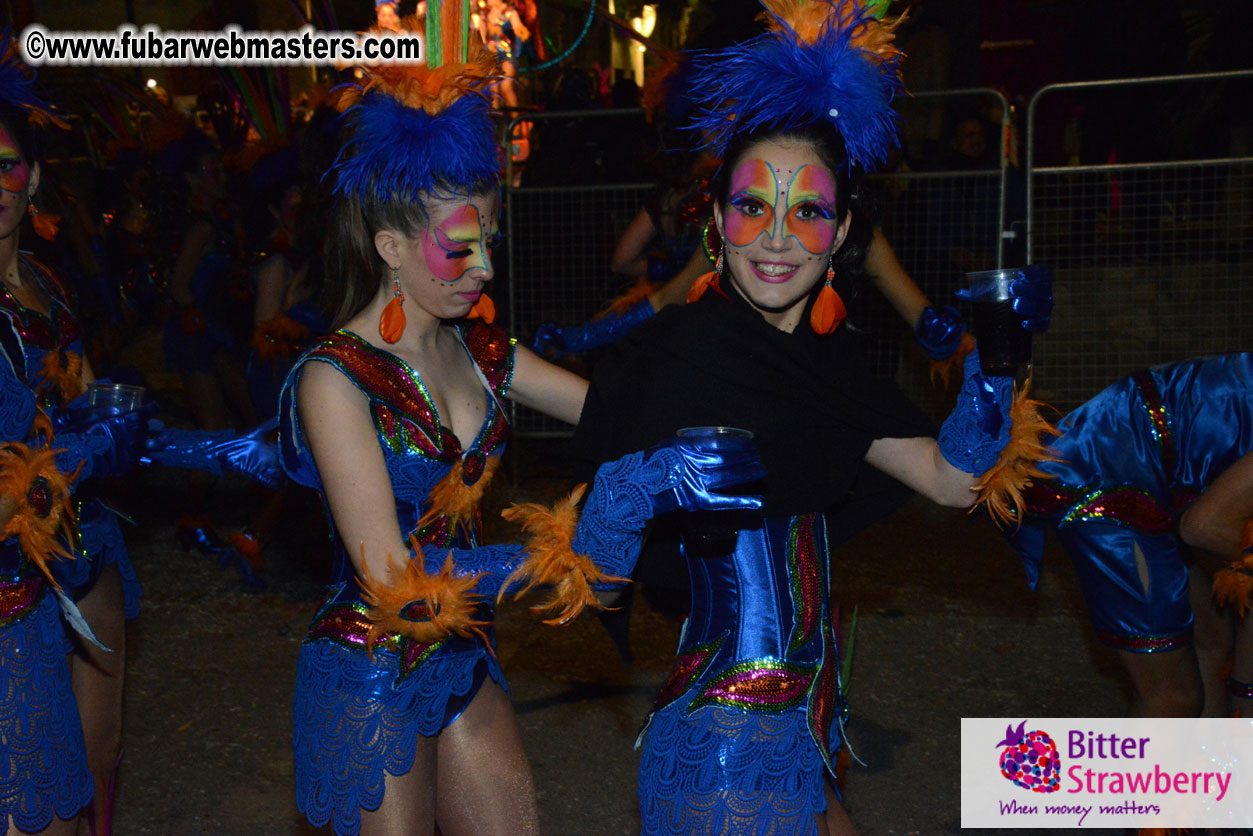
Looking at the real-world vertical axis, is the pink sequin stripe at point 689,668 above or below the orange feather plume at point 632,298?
below

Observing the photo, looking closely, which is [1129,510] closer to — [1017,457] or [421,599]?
[1017,457]

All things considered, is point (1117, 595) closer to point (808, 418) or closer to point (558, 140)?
point (808, 418)

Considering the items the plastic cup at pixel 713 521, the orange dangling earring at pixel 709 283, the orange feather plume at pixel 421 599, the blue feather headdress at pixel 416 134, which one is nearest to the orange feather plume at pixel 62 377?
the blue feather headdress at pixel 416 134

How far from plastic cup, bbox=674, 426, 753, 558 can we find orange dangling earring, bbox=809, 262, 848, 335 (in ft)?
1.27

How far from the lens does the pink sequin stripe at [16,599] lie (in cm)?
257

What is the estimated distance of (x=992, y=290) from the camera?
221 cm

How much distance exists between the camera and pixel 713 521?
2.01m

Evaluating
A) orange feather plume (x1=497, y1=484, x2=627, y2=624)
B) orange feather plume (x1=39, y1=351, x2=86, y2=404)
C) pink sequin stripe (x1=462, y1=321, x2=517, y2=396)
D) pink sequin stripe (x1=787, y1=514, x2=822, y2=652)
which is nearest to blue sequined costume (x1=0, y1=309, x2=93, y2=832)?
orange feather plume (x1=39, y1=351, x2=86, y2=404)

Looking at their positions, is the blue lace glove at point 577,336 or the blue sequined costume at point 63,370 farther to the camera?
A: the blue lace glove at point 577,336

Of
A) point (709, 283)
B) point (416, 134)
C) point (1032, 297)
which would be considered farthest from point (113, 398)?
point (1032, 297)

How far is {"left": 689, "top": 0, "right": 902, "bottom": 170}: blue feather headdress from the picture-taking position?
2195mm

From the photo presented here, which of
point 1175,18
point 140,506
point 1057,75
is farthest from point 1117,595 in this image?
point 1057,75

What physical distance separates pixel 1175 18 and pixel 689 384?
31.0 ft

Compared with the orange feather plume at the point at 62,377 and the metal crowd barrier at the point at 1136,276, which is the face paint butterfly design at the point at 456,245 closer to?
the orange feather plume at the point at 62,377
